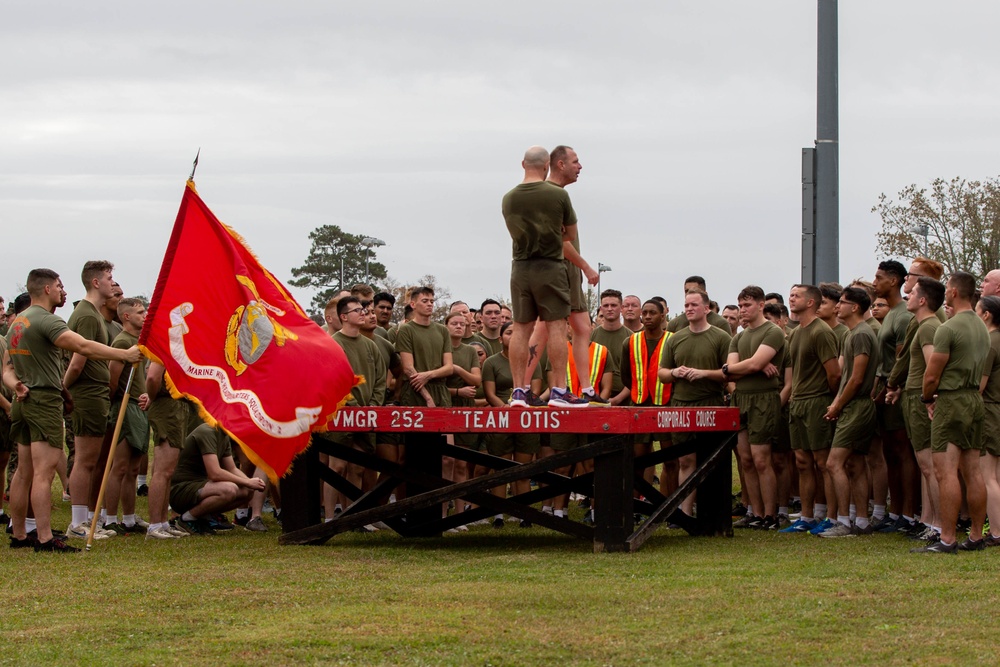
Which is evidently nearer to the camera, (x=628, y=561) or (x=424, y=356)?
(x=628, y=561)

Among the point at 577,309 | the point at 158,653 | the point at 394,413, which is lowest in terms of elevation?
the point at 158,653

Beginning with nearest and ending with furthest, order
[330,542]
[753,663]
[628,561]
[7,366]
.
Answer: [753,663] < [628,561] < [7,366] < [330,542]

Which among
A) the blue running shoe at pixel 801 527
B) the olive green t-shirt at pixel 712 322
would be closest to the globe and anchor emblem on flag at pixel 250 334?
the olive green t-shirt at pixel 712 322

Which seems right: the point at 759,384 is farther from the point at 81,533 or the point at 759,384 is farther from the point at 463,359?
the point at 81,533

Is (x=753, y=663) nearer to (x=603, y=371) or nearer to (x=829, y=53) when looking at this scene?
(x=603, y=371)

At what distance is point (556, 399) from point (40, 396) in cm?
430

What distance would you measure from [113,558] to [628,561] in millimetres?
4146

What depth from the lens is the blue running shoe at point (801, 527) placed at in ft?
39.1

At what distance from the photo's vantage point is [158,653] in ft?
21.5

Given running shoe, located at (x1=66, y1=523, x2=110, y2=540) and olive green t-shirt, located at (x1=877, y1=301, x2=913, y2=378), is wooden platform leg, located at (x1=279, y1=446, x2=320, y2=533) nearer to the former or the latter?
running shoe, located at (x1=66, y1=523, x2=110, y2=540)

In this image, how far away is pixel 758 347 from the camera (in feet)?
39.8

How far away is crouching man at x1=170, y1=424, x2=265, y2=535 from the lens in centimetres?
1188

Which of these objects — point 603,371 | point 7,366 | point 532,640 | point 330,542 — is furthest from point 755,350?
point 7,366

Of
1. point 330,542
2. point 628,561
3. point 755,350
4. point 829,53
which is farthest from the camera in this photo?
point 829,53
